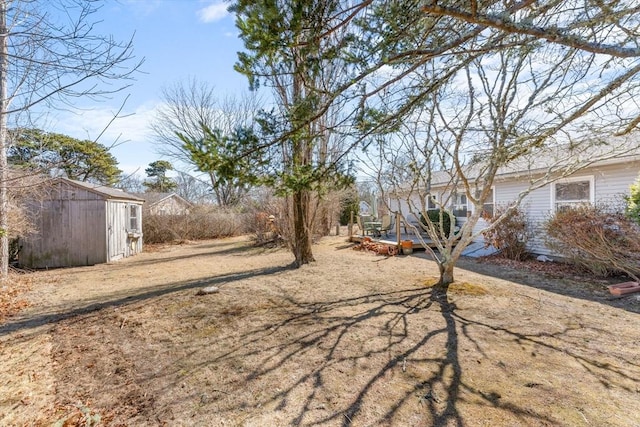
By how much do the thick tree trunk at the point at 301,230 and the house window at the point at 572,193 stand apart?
6.25 m

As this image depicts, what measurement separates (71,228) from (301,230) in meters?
7.34

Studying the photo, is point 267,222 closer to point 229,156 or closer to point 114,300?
point 114,300

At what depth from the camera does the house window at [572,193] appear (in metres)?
7.61

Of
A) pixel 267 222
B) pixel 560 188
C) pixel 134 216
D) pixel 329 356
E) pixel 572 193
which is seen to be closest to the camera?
pixel 329 356

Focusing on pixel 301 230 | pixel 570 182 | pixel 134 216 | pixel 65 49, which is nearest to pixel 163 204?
pixel 134 216

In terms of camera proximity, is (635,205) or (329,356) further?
(635,205)

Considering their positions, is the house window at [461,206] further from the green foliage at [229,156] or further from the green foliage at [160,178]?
the green foliage at [160,178]

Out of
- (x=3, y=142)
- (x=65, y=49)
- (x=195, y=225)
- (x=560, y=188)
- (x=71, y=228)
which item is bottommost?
(x=195, y=225)

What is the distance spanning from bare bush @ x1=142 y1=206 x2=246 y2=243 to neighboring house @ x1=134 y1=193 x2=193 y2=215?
0.56 metres

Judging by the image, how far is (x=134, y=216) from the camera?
11984 mm

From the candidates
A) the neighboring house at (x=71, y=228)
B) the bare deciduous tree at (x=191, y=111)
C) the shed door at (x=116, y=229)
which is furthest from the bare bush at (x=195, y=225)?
the neighboring house at (x=71, y=228)

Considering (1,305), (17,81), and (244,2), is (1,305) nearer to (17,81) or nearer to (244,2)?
(17,81)

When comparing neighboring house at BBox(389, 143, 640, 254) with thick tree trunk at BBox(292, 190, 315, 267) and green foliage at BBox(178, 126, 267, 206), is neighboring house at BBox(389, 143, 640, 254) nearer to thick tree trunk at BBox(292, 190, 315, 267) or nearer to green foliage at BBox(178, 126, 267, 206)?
thick tree trunk at BBox(292, 190, 315, 267)

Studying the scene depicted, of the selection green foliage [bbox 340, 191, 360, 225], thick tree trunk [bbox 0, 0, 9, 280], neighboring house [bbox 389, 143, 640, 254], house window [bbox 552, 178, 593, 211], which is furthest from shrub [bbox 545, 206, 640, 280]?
thick tree trunk [bbox 0, 0, 9, 280]
